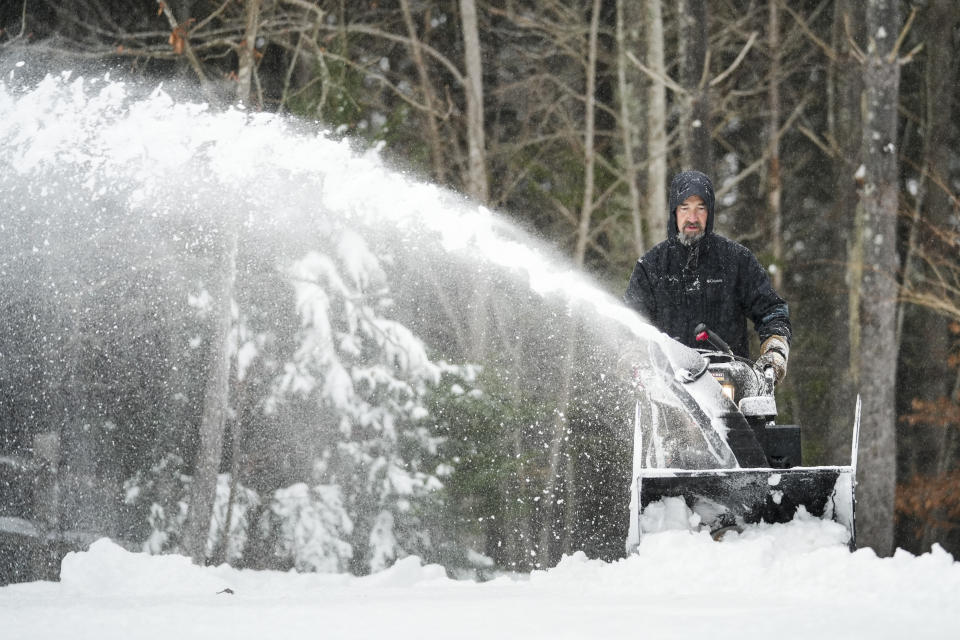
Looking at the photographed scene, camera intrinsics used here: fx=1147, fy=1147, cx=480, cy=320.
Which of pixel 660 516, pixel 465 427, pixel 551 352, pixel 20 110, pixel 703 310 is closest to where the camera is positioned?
pixel 660 516

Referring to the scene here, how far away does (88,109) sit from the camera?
40.5 feet

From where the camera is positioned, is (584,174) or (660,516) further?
(584,174)

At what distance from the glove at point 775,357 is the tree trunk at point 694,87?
761 cm

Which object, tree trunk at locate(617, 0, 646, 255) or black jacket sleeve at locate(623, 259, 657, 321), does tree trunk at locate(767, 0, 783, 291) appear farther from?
black jacket sleeve at locate(623, 259, 657, 321)

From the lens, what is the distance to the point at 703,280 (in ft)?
21.9

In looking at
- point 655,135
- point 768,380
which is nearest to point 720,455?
point 768,380

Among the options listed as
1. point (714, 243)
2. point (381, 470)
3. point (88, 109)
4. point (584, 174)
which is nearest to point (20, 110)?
point (88, 109)

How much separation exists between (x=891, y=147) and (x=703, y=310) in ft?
31.2

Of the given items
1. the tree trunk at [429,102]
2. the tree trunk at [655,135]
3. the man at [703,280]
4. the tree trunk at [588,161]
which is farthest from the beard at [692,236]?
the tree trunk at [588,161]

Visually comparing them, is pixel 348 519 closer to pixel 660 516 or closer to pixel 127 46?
pixel 127 46

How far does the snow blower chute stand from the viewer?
19.9 ft

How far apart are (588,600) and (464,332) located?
10.8m

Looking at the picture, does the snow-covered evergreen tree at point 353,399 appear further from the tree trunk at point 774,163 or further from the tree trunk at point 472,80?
the tree trunk at point 774,163

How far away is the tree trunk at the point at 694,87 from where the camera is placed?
554 inches
